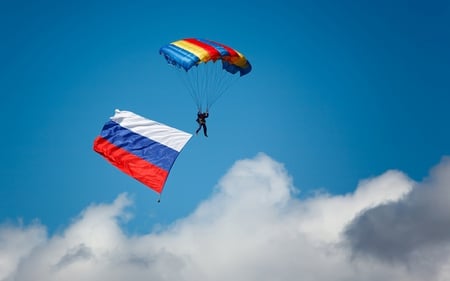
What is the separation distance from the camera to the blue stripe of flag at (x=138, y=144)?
43.4 metres

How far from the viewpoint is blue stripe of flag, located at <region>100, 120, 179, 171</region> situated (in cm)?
4338

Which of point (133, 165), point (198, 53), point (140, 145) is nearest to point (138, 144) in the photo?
point (140, 145)

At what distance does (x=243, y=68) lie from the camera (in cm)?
5062

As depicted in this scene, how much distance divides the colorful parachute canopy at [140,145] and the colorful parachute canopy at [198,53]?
434cm

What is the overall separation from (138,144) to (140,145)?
16cm

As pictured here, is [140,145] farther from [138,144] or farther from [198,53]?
[198,53]

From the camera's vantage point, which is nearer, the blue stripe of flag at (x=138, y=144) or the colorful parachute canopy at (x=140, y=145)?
the colorful parachute canopy at (x=140, y=145)

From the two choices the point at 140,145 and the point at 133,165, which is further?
the point at 140,145

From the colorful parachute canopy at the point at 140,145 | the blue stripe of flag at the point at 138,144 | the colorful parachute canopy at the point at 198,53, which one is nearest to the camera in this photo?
the colorful parachute canopy at the point at 140,145

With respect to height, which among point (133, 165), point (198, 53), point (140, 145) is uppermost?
point (198, 53)

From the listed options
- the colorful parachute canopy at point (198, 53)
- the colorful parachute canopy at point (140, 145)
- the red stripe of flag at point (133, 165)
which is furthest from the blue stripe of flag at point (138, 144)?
the colorful parachute canopy at point (198, 53)

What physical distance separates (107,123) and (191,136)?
5.46m

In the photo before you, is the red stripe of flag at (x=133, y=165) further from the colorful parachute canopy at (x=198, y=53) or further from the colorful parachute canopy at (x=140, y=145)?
the colorful parachute canopy at (x=198, y=53)

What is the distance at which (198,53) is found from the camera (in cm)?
4531
